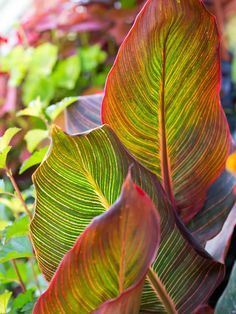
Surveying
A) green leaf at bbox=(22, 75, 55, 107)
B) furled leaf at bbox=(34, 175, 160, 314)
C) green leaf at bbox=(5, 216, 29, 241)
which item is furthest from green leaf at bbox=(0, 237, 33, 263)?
green leaf at bbox=(22, 75, 55, 107)

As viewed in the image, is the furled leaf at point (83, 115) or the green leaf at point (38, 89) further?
the green leaf at point (38, 89)

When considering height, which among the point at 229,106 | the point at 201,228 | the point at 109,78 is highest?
the point at 109,78

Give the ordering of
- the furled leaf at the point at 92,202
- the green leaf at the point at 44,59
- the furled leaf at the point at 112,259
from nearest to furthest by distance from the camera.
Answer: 1. the furled leaf at the point at 112,259
2. the furled leaf at the point at 92,202
3. the green leaf at the point at 44,59

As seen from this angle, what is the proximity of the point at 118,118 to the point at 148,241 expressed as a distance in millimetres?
226

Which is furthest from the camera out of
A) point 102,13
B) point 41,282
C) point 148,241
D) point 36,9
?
point 36,9

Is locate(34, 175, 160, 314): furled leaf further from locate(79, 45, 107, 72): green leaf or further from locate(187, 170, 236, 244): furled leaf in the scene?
locate(79, 45, 107, 72): green leaf

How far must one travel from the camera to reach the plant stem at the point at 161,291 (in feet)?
1.91

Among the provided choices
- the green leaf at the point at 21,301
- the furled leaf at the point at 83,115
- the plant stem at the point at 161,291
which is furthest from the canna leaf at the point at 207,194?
the green leaf at the point at 21,301

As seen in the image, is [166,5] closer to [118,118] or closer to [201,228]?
[118,118]

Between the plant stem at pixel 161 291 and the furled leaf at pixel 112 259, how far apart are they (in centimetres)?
8

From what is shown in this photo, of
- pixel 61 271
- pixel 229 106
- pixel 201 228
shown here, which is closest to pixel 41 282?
pixel 201 228

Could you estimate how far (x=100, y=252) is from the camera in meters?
0.45

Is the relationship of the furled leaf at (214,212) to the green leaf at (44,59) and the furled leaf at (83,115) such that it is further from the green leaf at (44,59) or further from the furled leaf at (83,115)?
the green leaf at (44,59)

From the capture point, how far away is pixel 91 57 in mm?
1588
